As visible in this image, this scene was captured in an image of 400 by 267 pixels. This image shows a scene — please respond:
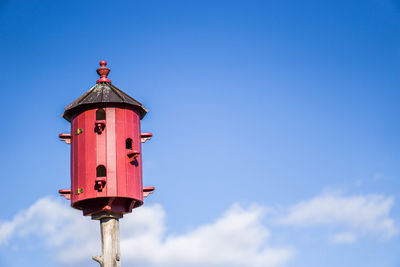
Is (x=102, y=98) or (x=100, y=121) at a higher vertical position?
(x=102, y=98)

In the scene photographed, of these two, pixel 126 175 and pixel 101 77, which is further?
pixel 101 77

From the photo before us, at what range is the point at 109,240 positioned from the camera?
1390 cm

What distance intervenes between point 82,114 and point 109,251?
2.71 meters

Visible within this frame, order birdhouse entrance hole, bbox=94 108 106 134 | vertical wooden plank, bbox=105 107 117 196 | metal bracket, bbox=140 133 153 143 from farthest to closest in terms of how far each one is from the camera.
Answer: metal bracket, bbox=140 133 153 143
birdhouse entrance hole, bbox=94 108 106 134
vertical wooden plank, bbox=105 107 117 196

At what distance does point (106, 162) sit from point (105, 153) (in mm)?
176

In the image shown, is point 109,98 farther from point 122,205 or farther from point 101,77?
point 122,205

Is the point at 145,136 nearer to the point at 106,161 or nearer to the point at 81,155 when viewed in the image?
the point at 106,161

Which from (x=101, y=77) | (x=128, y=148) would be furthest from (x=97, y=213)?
(x=101, y=77)

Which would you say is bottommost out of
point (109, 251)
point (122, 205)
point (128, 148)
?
point (109, 251)

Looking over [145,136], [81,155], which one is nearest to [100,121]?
[81,155]

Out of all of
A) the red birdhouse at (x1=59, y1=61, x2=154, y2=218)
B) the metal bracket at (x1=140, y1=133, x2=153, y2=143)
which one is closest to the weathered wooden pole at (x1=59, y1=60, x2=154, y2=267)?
the red birdhouse at (x1=59, y1=61, x2=154, y2=218)

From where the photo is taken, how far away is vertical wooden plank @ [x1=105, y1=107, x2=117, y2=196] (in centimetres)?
1384

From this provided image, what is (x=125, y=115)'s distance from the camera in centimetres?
1447

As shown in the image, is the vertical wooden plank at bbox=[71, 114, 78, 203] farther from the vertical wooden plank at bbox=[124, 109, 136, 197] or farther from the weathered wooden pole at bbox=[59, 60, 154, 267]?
the vertical wooden plank at bbox=[124, 109, 136, 197]
